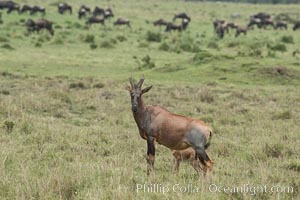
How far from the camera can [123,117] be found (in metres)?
12.0

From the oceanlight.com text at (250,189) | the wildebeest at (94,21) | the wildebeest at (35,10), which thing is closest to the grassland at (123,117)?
the oceanlight.com text at (250,189)

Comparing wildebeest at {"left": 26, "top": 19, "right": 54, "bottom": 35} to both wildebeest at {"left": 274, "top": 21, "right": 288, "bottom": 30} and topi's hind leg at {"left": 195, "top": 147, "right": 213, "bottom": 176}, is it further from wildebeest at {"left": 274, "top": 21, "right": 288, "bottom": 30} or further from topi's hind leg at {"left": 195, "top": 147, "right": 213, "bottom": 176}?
topi's hind leg at {"left": 195, "top": 147, "right": 213, "bottom": 176}

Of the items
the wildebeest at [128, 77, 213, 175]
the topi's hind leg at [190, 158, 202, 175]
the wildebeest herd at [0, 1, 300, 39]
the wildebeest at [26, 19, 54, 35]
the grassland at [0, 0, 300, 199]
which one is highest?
the wildebeest at [128, 77, 213, 175]

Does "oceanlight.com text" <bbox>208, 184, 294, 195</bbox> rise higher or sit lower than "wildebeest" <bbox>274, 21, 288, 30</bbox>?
higher

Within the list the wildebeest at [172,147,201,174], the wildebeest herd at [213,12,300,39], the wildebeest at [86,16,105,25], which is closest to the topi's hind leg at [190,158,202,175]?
the wildebeest at [172,147,201,174]

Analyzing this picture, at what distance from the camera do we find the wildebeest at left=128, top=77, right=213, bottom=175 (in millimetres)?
6977

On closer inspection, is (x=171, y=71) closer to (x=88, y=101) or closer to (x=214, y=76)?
(x=214, y=76)

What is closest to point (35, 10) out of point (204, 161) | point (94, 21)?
point (94, 21)

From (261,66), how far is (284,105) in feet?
15.4

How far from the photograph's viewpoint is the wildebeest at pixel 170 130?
6.98 m

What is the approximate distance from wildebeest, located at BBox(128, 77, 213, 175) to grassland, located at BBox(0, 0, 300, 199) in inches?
13.2

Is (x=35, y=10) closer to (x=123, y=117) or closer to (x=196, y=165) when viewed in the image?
(x=123, y=117)

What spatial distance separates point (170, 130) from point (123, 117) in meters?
4.98

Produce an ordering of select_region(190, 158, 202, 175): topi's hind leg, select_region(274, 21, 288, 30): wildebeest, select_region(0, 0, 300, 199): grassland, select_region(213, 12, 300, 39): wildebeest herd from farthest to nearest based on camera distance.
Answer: select_region(274, 21, 288, 30): wildebeest
select_region(213, 12, 300, 39): wildebeest herd
select_region(190, 158, 202, 175): topi's hind leg
select_region(0, 0, 300, 199): grassland
